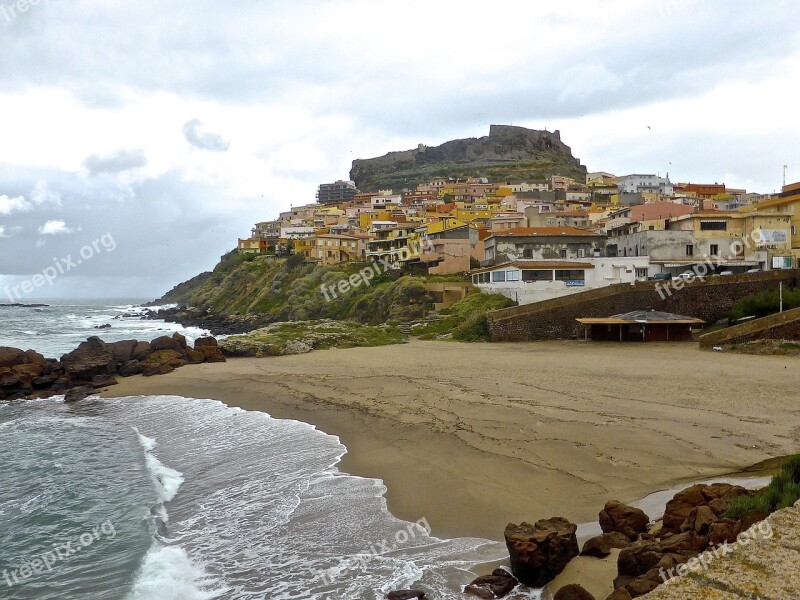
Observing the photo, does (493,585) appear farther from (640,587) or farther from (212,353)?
(212,353)

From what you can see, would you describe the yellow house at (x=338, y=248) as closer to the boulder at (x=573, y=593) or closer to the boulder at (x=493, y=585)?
the boulder at (x=493, y=585)

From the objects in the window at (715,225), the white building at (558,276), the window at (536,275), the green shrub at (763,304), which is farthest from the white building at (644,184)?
the green shrub at (763,304)

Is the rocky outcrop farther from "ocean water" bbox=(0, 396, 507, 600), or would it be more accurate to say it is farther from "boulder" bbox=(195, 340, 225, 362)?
"ocean water" bbox=(0, 396, 507, 600)

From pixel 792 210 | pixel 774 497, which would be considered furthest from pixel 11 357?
pixel 792 210

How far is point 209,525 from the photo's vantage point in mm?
9859

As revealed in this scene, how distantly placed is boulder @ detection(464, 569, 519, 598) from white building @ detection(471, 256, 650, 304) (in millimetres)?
31429

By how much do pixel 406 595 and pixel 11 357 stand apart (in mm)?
30279

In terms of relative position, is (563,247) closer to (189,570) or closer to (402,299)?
(402,299)

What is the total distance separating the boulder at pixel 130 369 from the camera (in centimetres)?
2936

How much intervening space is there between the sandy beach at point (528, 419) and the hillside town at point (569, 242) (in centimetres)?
1351

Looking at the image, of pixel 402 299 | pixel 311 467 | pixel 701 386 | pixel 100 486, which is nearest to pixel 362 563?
pixel 311 467

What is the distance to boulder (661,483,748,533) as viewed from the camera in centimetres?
703

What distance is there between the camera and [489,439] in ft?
41.4

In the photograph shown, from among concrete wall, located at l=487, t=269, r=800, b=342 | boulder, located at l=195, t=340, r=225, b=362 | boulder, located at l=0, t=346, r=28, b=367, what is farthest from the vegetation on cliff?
boulder, located at l=0, t=346, r=28, b=367
